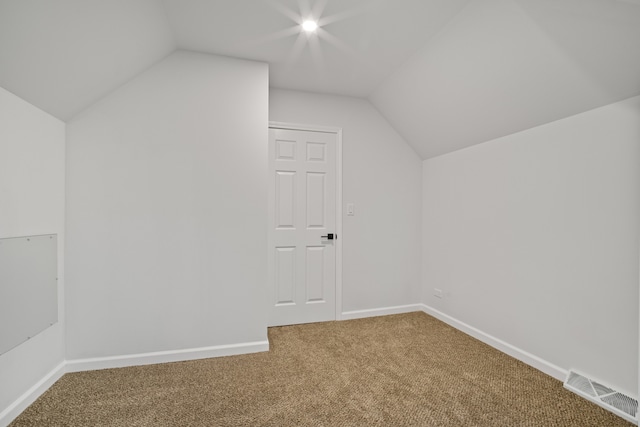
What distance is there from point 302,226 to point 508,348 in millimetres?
2072

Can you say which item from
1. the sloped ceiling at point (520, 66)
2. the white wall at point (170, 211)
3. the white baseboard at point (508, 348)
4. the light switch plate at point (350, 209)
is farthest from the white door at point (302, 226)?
the white baseboard at point (508, 348)

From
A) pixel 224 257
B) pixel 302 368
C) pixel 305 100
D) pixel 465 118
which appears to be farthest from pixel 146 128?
pixel 465 118

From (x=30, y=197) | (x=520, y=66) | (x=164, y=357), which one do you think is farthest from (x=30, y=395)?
(x=520, y=66)

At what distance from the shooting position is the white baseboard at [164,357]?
2.25 metres

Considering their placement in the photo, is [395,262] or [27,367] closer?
[27,367]

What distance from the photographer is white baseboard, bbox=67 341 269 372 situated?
7.40 feet

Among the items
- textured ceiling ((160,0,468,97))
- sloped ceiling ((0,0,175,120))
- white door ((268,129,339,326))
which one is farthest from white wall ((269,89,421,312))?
sloped ceiling ((0,0,175,120))

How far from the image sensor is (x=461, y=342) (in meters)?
2.75

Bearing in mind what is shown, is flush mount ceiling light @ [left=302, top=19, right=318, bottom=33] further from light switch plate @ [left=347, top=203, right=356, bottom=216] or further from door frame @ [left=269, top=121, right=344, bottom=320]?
light switch plate @ [left=347, top=203, right=356, bottom=216]

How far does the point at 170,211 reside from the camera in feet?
7.97

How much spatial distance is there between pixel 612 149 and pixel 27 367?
3680mm

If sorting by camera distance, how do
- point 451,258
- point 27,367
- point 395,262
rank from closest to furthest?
point 27,367
point 451,258
point 395,262

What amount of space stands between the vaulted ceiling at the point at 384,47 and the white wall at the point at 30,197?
5.7 inches

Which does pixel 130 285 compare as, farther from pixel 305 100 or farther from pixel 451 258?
pixel 451 258
